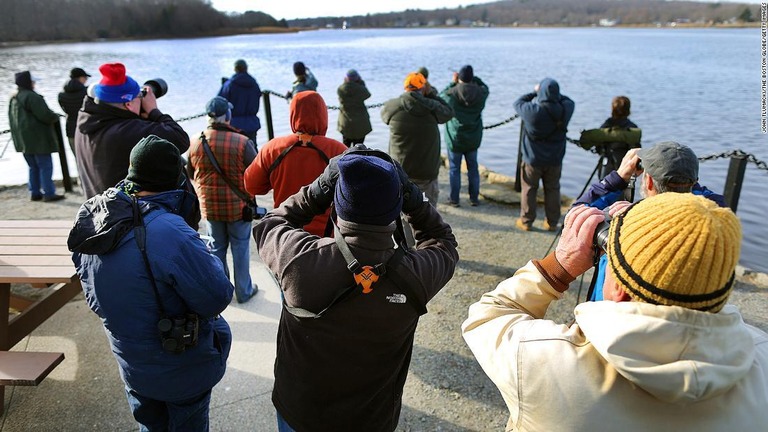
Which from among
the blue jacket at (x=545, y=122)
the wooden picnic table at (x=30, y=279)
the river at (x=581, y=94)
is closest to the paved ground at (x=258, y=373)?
the wooden picnic table at (x=30, y=279)


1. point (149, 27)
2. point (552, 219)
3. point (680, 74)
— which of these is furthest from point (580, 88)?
point (149, 27)

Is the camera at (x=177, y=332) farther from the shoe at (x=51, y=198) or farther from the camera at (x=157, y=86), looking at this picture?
the shoe at (x=51, y=198)

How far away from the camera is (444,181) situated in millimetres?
8305

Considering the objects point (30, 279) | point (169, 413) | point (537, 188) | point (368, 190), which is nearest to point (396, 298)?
point (368, 190)

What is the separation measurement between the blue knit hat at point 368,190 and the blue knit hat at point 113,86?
2344 millimetres

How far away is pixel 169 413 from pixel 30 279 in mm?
1472

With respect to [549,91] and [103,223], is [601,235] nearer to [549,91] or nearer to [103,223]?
[103,223]

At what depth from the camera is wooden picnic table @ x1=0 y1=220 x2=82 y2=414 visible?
2887mm

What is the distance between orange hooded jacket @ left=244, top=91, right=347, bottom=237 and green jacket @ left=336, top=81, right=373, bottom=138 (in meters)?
4.77

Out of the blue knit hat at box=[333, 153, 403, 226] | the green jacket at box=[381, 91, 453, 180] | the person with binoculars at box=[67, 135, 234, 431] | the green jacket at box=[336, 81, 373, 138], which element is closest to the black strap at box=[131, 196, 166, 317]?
the person with binoculars at box=[67, 135, 234, 431]

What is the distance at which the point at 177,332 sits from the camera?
7.35 feet

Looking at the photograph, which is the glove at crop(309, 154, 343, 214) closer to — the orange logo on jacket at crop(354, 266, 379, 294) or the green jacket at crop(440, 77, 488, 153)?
the orange logo on jacket at crop(354, 266, 379, 294)

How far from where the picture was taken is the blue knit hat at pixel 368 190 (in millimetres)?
1704

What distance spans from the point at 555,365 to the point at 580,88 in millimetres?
21476
